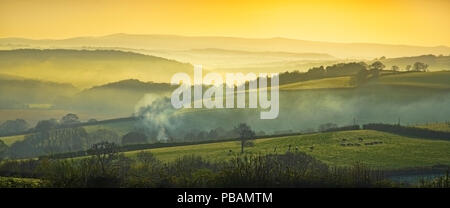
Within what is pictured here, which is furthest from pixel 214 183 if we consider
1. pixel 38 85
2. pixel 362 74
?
pixel 38 85

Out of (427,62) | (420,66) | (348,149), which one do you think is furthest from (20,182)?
(420,66)

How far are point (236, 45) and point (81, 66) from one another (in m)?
18.8

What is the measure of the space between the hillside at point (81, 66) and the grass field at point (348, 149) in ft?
75.4

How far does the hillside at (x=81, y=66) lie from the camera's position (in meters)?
65.6

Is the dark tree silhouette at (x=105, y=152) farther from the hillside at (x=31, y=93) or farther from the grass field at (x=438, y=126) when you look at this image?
the hillside at (x=31, y=93)

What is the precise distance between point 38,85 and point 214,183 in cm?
4397

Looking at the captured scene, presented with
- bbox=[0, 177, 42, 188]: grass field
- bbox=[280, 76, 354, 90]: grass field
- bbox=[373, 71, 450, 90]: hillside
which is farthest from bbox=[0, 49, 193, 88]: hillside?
bbox=[0, 177, 42, 188]: grass field

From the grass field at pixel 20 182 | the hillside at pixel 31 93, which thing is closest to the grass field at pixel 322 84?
the hillside at pixel 31 93

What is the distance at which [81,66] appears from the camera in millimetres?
68125

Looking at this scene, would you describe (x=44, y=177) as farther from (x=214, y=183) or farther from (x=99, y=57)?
(x=99, y=57)

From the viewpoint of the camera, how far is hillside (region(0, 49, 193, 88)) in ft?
215

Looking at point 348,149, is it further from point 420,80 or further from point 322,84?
point 322,84

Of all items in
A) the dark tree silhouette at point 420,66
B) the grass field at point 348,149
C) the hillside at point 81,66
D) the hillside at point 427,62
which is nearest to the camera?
the grass field at point 348,149

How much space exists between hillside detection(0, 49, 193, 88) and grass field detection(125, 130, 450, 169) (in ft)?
75.4
